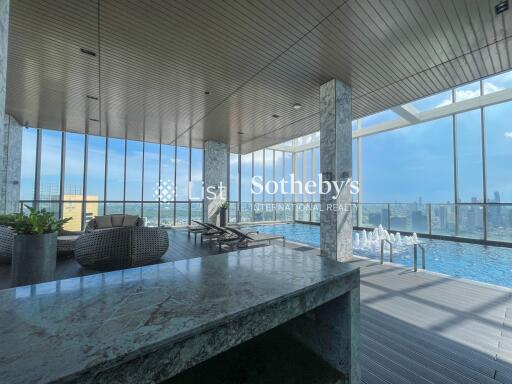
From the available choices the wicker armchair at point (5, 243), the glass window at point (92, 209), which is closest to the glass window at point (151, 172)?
the glass window at point (92, 209)

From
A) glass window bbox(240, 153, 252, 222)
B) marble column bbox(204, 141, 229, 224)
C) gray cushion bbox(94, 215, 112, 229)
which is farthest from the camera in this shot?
glass window bbox(240, 153, 252, 222)

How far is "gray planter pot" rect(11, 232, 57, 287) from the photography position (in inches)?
91.8

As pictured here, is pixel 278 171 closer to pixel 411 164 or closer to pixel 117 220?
pixel 411 164

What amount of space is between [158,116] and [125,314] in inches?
267

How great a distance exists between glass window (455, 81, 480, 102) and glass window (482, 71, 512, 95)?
18 cm

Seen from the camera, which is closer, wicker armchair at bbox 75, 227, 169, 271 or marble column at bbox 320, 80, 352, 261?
wicker armchair at bbox 75, 227, 169, 271

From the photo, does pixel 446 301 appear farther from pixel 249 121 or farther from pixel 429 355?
pixel 249 121

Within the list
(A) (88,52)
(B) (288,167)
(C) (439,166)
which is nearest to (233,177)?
(B) (288,167)

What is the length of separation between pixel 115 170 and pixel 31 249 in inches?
309

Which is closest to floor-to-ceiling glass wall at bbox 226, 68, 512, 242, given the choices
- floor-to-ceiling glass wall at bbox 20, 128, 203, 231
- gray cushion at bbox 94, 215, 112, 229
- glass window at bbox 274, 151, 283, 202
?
glass window at bbox 274, 151, 283, 202

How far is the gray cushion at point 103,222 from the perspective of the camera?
6.35 metres

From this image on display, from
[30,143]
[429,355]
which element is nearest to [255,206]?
[30,143]

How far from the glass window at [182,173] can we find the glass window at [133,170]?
1481 millimetres

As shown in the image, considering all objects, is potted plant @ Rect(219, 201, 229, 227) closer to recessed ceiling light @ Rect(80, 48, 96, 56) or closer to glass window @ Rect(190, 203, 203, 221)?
glass window @ Rect(190, 203, 203, 221)
